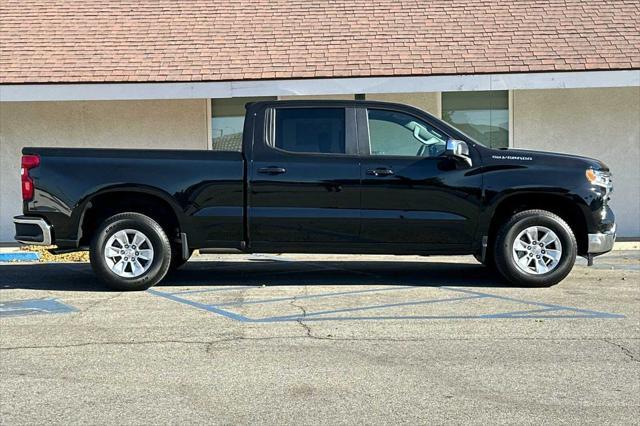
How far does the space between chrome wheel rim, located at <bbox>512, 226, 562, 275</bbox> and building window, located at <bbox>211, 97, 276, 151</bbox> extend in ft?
23.6

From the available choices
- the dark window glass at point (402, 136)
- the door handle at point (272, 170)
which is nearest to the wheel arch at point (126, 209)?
the door handle at point (272, 170)

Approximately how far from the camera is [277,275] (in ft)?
34.1

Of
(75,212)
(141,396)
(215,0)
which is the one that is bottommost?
(141,396)

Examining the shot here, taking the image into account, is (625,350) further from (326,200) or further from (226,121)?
(226,121)

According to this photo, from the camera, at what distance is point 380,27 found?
1481cm

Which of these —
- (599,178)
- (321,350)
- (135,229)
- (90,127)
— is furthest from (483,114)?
(321,350)

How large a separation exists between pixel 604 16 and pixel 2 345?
468 inches

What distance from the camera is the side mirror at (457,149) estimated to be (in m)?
8.73

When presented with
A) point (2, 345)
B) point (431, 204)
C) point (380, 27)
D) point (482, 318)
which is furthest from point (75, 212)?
point (380, 27)

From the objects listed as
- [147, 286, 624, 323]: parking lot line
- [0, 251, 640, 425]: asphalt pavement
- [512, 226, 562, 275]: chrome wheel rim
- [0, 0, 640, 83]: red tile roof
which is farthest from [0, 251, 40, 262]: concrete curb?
[512, 226, 562, 275]: chrome wheel rim

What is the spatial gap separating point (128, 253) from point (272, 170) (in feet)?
6.04

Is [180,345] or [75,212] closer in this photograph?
[180,345]

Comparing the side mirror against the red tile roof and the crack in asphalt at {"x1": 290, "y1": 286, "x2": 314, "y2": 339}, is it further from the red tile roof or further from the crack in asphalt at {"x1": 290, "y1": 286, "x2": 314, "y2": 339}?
the red tile roof

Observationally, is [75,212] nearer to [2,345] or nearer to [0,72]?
[2,345]
